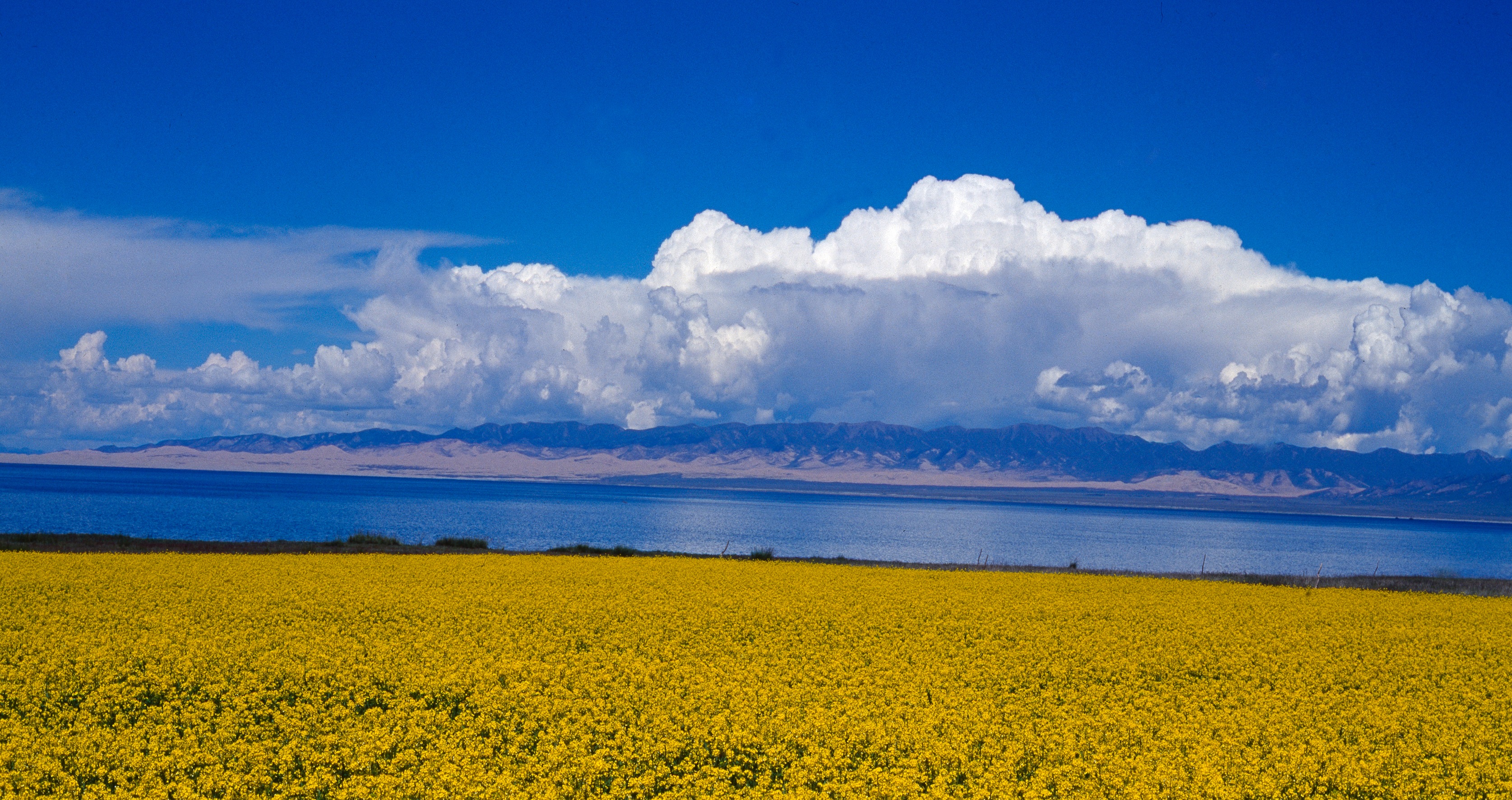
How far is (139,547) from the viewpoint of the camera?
1496 inches

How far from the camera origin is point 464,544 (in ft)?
149

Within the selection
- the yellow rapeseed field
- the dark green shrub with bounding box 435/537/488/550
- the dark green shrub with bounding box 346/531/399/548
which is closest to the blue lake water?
the dark green shrub with bounding box 435/537/488/550

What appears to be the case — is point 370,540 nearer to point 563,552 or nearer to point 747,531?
point 563,552

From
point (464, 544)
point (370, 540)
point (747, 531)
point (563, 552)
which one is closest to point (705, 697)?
point (563, 552)

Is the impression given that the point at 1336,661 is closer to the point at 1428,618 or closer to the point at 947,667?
the point at 947,667

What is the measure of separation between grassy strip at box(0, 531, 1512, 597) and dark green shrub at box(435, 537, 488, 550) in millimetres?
42

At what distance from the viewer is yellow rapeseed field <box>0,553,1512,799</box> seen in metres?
11.4

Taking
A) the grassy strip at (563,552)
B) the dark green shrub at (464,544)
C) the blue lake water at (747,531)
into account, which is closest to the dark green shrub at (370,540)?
the grassy strip at (563,552)

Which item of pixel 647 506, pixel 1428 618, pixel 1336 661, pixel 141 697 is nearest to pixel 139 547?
pixel 141 697

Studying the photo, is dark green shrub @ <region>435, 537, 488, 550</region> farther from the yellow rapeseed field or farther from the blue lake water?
the yellow rapeseed field

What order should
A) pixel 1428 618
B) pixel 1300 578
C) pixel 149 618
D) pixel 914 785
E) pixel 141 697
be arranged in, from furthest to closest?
pixel 1300 578, pixel 1428 618, pixel 149 618, pixel 141 697, pixel 914 785

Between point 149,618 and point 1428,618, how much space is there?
30578mm

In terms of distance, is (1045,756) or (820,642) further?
(820,642)

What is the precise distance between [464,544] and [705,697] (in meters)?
33.4
